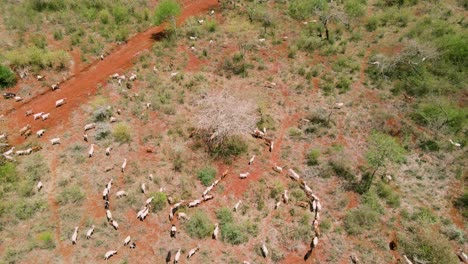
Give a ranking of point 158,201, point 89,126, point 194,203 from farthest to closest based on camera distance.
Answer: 1. point 89,126
2. point 194,203
3. point 158,201

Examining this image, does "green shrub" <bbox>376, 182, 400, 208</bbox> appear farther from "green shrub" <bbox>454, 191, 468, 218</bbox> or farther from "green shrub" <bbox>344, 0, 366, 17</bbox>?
"green shrub" <bbox>344, 0, 366, 17</bbox>

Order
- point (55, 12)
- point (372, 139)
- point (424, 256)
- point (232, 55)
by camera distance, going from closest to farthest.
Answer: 1. point (424, 256)
2. point (372, 139)
3. point (232, 55)
4. point (55, 12)

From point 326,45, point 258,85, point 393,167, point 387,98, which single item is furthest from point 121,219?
point 326,45

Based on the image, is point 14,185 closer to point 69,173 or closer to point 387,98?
point 69,173

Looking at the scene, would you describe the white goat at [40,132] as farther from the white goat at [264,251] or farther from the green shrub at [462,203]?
the green shrub at [462,203]

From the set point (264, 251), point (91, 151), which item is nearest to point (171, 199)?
point (264, 251)

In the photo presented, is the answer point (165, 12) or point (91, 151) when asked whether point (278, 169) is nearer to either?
point (91, 151)
